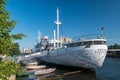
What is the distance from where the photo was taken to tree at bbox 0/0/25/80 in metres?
8.89

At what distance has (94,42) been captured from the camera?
1834 inches

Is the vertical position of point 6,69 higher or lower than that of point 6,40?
lower

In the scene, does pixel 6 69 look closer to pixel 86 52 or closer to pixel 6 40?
pixel 6 40

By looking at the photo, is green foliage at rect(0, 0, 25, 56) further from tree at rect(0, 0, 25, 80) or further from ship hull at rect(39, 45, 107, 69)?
ship hull at rect(39, 45, 107, 69)

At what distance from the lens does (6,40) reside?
362 inches

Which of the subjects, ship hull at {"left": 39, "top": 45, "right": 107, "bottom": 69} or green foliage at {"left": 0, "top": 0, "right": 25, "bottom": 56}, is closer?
green foliage at {"left": 0, "top": 0, "right": 25, "bottom": 56}

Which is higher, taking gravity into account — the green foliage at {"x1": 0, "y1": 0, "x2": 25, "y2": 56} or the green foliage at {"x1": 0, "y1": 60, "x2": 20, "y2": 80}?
the green foliage at {"x1": 0, "y1": 0, "x2": 25, "y2": 56}

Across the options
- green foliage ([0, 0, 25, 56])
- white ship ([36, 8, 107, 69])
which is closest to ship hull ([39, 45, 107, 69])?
white ship ([36, 8, 107, 69])

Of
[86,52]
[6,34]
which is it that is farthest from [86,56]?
[6,34]

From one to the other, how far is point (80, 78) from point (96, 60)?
7.28m

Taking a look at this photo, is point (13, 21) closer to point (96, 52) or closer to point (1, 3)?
point (1, 3)

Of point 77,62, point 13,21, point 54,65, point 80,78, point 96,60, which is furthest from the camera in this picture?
point 54,65

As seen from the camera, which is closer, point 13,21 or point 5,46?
point 5,46

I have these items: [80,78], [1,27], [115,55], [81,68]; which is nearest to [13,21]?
[1,27]
